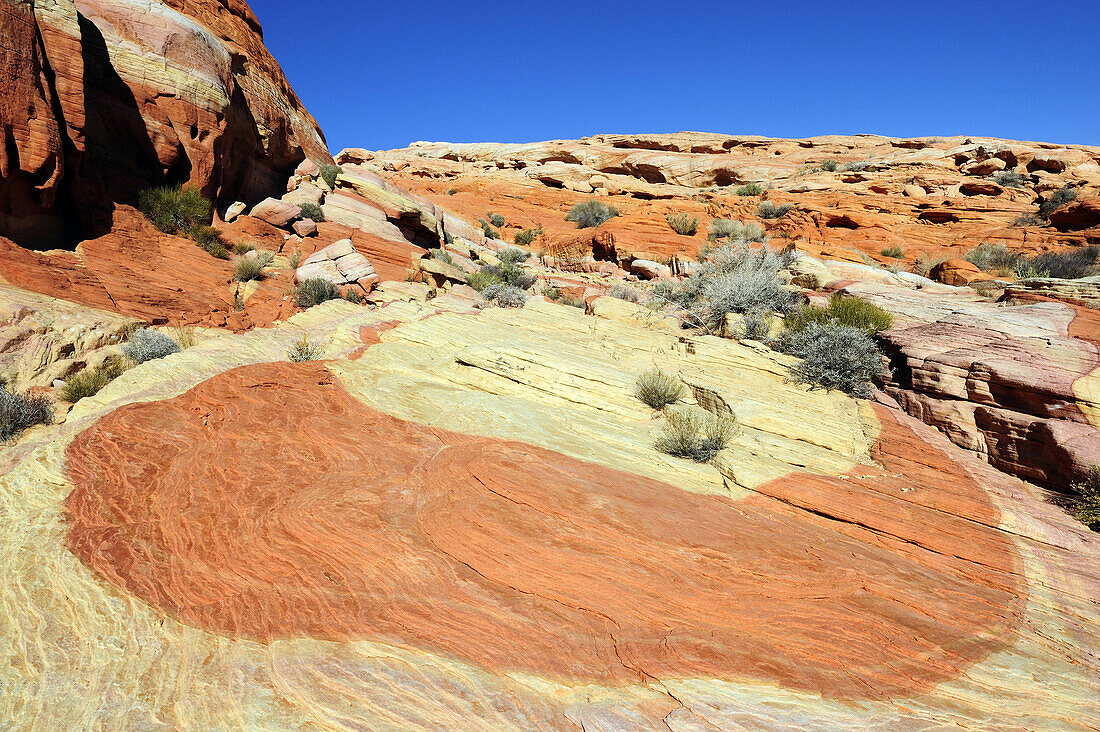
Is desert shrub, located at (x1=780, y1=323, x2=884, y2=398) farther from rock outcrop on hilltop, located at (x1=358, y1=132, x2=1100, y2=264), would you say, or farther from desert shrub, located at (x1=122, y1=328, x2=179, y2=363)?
rock outcrop on hilltop, located at (x1=358, y1=132, x2=1100, y2=264)

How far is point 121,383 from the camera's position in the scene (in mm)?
6652

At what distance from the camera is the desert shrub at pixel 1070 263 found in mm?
14205

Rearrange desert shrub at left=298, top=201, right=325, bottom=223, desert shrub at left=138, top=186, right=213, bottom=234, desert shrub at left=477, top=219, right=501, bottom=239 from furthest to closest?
1. desert shrub at left=477, top=219, right=501, bottom=239
2. desert shrub at left=298, top=201, right=325, bottom=223
3. desert shrub at left=138, top=186, right=213, bottom=234

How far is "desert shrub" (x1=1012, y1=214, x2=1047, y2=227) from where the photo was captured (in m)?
20.8

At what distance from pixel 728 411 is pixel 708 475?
5.24 ft

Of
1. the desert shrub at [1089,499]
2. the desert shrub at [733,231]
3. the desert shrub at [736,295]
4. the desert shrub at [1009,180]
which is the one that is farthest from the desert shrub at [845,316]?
the desert shrub at [1009,180]

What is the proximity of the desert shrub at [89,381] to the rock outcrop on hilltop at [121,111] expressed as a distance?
13.1ft

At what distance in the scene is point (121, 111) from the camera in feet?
38.1

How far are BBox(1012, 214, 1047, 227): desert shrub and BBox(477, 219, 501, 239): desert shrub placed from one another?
21.9 m

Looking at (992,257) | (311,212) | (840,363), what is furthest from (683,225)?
(840,363)

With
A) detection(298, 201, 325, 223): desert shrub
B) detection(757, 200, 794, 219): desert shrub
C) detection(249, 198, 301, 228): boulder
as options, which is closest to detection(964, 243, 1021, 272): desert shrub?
detection(757, 200, 794, 219): desert shrub

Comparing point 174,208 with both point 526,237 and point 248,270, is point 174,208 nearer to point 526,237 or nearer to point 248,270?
point 248,270

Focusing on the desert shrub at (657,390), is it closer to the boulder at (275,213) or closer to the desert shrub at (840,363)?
the desert shrub at (840,363)

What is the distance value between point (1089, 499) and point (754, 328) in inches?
209
